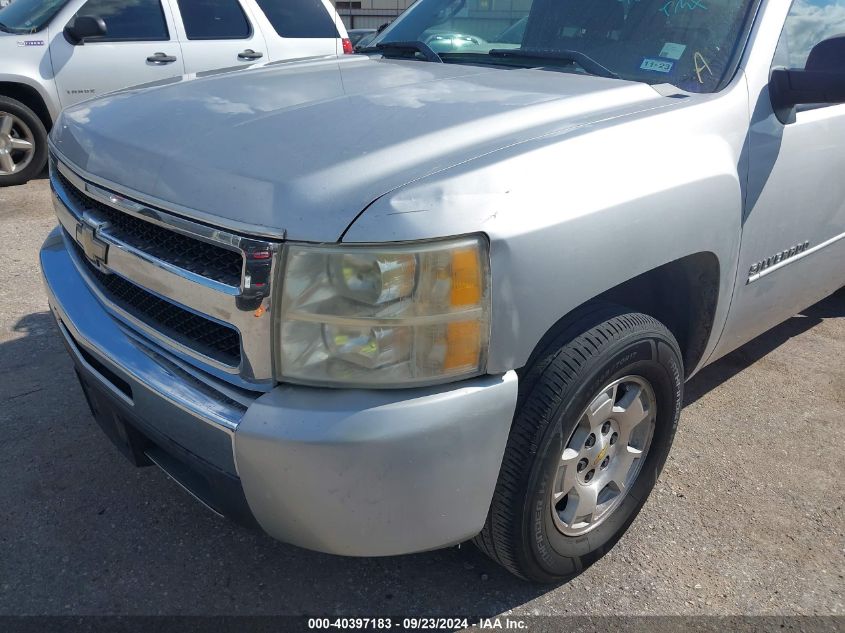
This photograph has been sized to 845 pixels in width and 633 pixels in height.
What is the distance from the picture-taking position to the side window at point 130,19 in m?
6.49

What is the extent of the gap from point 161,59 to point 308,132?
5543mm

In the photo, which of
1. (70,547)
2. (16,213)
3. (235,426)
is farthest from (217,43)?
(235,426)

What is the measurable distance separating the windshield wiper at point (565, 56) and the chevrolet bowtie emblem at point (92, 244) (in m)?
1.62

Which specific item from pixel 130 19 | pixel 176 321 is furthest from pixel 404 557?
pixel 130 19

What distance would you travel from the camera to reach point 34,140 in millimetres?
6582

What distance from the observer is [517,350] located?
1.66m

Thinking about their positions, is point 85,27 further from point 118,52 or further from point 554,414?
point 554,414

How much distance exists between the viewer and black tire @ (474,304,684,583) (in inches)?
70.4

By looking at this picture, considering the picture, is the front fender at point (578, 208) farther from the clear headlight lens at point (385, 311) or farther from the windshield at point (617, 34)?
the windshield at point (617, 34)

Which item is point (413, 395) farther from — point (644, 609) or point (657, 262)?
point (644, 609)

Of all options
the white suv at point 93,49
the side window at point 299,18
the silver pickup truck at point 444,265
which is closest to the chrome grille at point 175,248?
the silver pickup truck at point 444,265

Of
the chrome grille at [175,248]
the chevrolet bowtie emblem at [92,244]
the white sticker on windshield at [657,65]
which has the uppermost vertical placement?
the white sticker on windshield at [657,65]

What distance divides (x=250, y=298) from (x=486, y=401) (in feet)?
1.88

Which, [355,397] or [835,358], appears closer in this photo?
[355,397]
